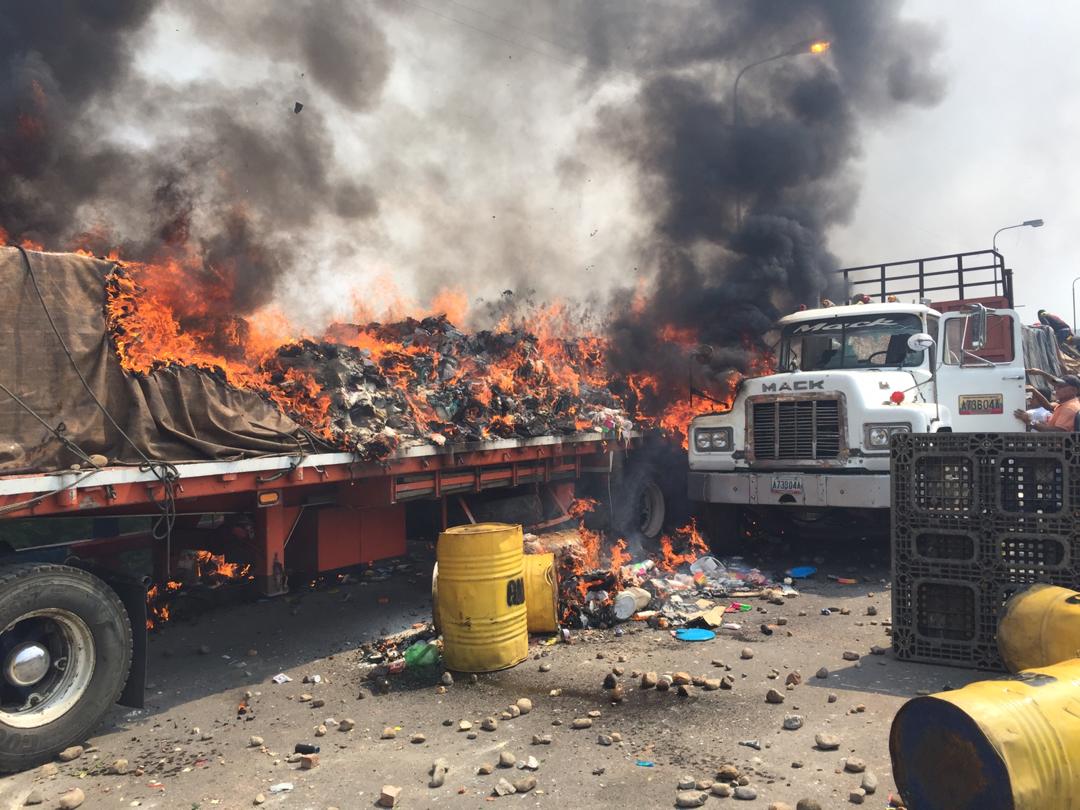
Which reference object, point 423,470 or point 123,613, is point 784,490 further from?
point 123,613

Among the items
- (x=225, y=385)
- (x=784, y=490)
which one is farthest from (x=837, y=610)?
(x=225, y=385)

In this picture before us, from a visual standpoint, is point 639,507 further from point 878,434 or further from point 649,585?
point 878,434

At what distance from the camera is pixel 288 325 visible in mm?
7668

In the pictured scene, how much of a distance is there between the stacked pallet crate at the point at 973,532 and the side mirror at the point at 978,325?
3274 mm

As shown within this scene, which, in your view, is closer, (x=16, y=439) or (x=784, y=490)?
(x=16, y=439)

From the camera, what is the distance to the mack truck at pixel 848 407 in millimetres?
8617

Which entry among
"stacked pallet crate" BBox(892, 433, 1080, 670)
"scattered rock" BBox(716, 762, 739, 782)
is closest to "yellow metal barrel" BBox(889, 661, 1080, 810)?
"scattered rock" BBox(716, 762, 739, 782)

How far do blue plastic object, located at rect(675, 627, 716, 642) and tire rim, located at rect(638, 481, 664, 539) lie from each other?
11.9 ft

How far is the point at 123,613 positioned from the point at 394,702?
Answer: 1.87m

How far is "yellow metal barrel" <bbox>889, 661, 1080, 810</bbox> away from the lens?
281 centimetres

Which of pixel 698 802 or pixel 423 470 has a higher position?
pixel 423 470

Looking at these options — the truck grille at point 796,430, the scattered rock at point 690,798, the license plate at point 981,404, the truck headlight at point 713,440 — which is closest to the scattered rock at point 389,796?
the scattered rock at point 690,798

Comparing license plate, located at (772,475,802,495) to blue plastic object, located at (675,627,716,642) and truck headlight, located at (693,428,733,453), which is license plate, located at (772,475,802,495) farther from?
blue plastic object, located at (675,627,716,642)

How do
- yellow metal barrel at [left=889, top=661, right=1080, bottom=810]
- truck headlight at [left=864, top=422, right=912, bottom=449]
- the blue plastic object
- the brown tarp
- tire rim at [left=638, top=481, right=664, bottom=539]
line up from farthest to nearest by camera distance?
tire rim at [left=638, top=481, right=664, bottom=539], truck headlight at [left=864, top=422, right=912, bottom=449], the blue plastic object, the brown tarp, yellow metal barrel at [left=889, top=661, right=1080, bottom=810]
